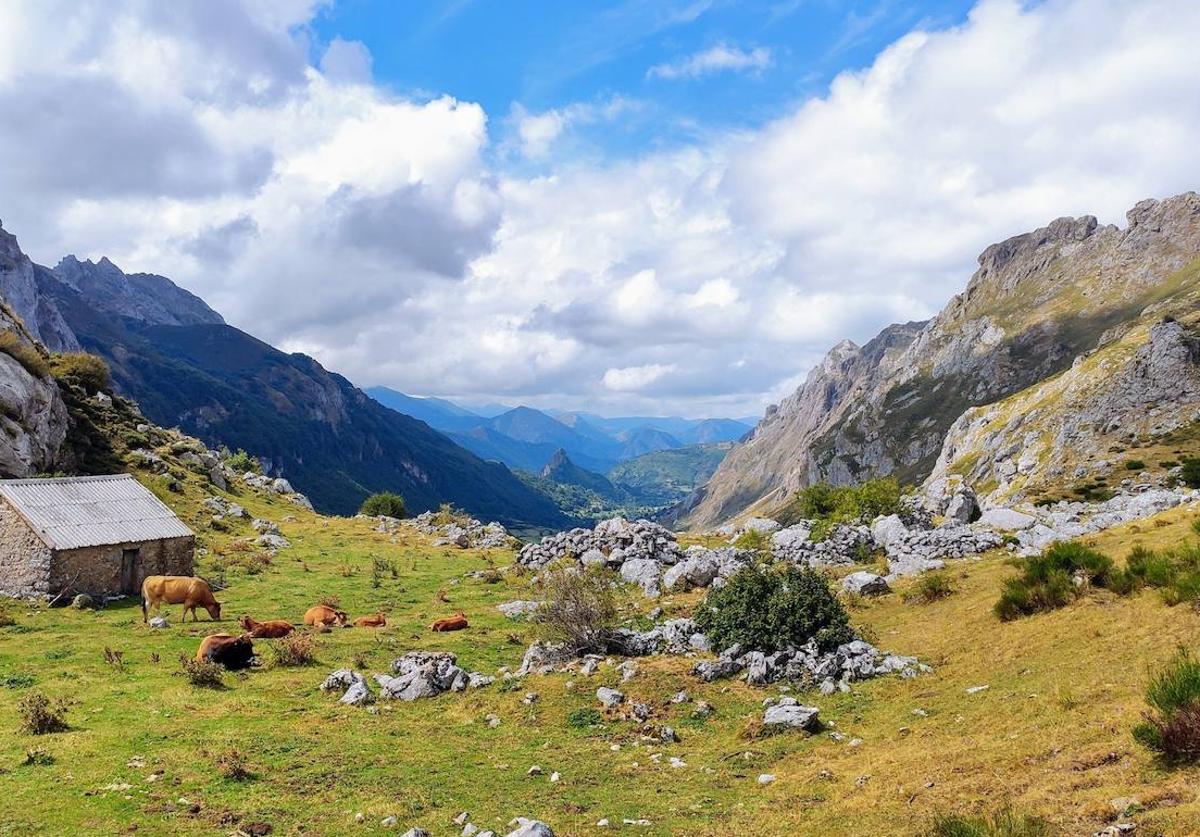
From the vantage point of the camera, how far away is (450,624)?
33.4 m

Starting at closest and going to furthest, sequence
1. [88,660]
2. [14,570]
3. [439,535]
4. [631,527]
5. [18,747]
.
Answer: [18,747] → [88,660] → [14,570] → [631,527] → [439,535]

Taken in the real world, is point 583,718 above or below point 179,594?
below

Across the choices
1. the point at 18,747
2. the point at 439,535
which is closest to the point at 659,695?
the point at 18,747

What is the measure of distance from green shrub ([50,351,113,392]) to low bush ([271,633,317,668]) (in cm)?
7621

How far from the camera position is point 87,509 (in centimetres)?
3975

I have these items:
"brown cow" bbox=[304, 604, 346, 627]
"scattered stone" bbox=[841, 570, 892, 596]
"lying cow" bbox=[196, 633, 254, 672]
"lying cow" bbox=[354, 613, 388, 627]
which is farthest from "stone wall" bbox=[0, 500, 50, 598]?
"scattered stone" bbox=[841, 570, 892, 596]

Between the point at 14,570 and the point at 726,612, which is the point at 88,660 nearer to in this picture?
the point at 14,570

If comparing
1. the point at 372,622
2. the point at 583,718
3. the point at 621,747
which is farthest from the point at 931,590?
the point at 372,622

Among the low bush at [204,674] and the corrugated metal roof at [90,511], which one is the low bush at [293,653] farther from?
the corrugated metal roof at [90,511]

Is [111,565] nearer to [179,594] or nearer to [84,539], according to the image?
[84,539]

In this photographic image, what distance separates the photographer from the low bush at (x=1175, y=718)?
1040 cm

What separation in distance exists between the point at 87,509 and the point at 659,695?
3695 centimetres

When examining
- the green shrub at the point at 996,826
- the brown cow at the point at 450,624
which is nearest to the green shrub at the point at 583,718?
the green shrub at the point at 996,826

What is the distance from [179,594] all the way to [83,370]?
237ft
